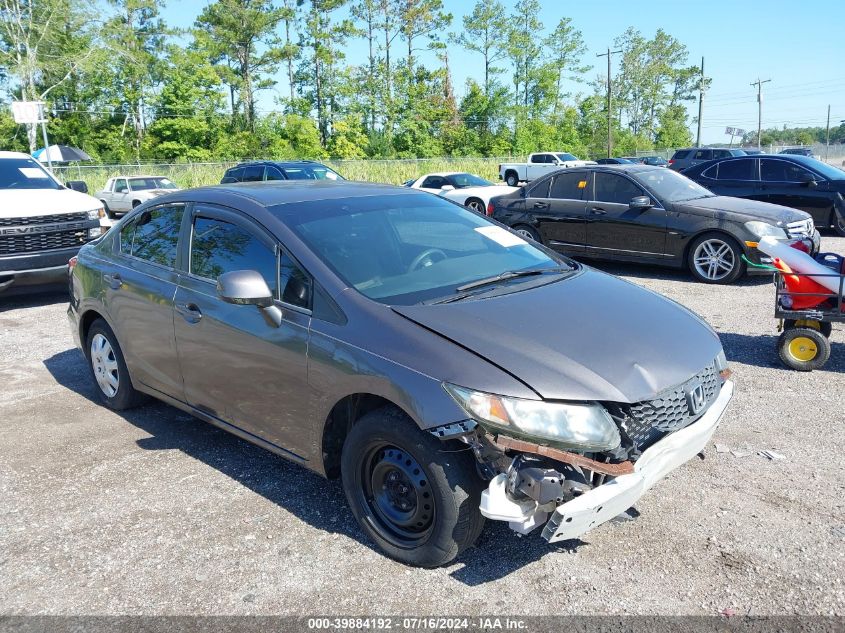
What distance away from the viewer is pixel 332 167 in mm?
37781

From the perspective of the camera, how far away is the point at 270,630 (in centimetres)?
279

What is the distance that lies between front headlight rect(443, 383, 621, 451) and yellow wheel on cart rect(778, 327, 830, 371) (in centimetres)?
376

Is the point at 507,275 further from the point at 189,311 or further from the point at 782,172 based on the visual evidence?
the point at 782,172

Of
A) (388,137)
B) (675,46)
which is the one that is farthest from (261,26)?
(675,46)

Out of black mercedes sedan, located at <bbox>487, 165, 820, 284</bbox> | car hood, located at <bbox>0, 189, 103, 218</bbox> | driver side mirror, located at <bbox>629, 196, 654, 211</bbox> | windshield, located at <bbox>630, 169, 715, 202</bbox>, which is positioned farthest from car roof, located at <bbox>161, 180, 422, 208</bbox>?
windshield, located at <bbox>630, 169, 715, 202</bbox>

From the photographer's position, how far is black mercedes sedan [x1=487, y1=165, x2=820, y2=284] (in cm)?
927

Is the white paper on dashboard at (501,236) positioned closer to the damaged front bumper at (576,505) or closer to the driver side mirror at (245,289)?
the driver side mirror at (245,289)

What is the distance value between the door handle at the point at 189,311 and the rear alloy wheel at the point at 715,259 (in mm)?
7451

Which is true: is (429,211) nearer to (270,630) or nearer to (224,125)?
(270,630)

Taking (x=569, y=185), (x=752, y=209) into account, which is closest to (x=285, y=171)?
(x=569, y=185)

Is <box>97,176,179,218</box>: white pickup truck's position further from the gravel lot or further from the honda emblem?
the honda emblem

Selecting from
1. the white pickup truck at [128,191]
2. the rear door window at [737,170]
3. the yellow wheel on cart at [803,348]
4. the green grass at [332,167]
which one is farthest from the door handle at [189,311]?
the green grass at [332,167]

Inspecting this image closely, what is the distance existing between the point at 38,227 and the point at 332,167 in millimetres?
29702

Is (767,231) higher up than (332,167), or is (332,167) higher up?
(332,167)
